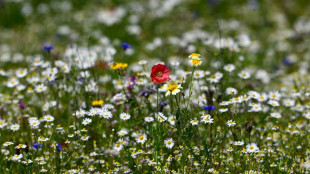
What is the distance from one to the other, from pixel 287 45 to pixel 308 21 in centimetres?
120

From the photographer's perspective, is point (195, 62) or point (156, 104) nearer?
point (195, 62)

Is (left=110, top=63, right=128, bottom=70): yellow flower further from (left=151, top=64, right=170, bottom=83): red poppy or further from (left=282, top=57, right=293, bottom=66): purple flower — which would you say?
(left=282, top=57, right=293, bottom=66): purple flower

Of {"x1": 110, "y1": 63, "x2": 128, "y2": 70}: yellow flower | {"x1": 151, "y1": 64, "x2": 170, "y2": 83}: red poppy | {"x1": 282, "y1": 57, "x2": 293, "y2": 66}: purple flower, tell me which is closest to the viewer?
{"x1": 151, "y1": 64, "x2": 170, "y2": 83}: red poppy

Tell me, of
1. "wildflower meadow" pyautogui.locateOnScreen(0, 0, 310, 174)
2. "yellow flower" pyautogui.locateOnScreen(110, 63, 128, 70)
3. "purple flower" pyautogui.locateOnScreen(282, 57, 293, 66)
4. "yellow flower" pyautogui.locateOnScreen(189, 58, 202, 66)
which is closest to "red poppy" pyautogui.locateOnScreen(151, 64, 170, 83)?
"wildflower meadow" pyautogui.locateOnScreen(0, 0, 310, 174)

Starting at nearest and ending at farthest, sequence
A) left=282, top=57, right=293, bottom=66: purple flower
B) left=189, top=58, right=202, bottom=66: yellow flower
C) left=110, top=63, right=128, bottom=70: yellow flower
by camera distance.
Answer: left=189, top=58, right=202, bottom=66: yellow flower, left=110, top=63, right=128, bottom=70: yellow flower, left=282, top=57, right=293, bottom=66: purple flower

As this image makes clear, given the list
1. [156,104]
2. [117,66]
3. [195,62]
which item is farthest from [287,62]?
[195,62]

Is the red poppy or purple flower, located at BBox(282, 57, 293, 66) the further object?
purple flower, located at BBox(282, 57, 293, 66)

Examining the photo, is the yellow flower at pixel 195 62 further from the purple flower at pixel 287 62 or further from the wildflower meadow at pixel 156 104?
the purple flower at pixel 287 62

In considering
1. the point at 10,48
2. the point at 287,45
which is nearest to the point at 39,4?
the point at 10,48

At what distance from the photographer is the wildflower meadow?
133 inches

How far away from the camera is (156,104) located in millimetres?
4375

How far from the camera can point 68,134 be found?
371 cm

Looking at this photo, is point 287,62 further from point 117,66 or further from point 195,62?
point 195,62

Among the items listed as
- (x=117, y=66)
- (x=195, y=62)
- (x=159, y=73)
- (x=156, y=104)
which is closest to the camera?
(x=195, y=62)
